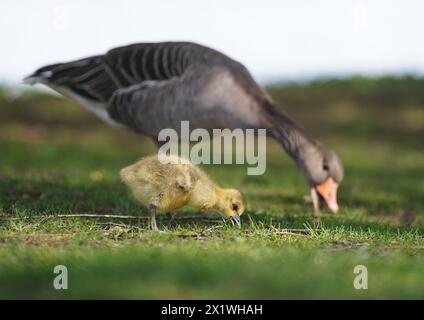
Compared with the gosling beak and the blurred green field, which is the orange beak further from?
the gosling beak

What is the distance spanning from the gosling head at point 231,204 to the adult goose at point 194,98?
100.0 inches

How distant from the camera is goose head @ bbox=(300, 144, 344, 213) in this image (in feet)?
34.3

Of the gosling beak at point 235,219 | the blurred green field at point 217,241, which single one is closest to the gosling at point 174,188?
the gosling beak at point 235,219

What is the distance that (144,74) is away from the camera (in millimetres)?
10562

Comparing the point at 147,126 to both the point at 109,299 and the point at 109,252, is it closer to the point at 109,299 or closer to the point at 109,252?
the point at 109,252

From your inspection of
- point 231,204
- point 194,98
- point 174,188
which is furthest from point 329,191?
point 174,188

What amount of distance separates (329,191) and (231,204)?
3079mm

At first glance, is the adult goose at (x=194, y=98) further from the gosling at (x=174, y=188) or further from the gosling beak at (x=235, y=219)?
the gosling beak at (x=235, y=219)

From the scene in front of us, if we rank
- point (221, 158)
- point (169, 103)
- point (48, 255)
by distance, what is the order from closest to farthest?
1. point (48, 255)
2. point (169, 103)
3. point (221, 158)

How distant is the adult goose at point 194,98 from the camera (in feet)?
33.1

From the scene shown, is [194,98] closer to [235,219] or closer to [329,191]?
[329,191]

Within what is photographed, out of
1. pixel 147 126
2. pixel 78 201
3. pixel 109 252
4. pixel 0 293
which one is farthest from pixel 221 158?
pixel 0 293

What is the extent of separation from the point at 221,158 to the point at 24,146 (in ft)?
15.2

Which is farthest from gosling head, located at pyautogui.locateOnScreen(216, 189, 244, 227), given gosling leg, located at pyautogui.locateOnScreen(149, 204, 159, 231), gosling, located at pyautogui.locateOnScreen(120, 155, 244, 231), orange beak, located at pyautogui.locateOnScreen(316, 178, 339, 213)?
orange beak, located at pyautogui.locateOnScreen(316, 178, 339, 213)
